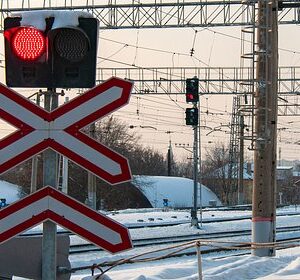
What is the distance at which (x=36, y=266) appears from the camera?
566cm

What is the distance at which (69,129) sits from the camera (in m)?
5.34

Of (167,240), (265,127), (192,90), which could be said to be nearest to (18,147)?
(265,127)

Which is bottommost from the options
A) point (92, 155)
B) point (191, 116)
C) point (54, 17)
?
point (92, 155)

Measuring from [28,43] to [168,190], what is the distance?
2871 inches

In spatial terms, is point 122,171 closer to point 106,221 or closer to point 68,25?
point 106,221

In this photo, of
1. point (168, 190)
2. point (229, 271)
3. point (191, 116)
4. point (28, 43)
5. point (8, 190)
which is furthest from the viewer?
point (8, 190)

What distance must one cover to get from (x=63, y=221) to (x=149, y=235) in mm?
20813

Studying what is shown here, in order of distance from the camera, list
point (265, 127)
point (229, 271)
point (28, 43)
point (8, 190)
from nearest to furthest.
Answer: point (28, 43)
point (229, 271)
point (265, 127)
point (8, 190)

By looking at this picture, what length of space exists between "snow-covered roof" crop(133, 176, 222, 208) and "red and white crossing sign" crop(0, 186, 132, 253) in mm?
64677

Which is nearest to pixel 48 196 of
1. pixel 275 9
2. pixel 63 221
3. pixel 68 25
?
pixel 63 221

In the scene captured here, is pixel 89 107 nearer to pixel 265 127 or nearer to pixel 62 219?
pixel 62 219

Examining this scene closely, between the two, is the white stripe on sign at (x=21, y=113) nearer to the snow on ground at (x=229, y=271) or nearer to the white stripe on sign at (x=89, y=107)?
the white stripe on sign at (x=89, y=107)

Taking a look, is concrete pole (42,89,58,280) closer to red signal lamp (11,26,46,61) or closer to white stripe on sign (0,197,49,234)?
white stripe on sign (0,197,49,234)

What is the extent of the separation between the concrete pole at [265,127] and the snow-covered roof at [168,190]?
54.6m
